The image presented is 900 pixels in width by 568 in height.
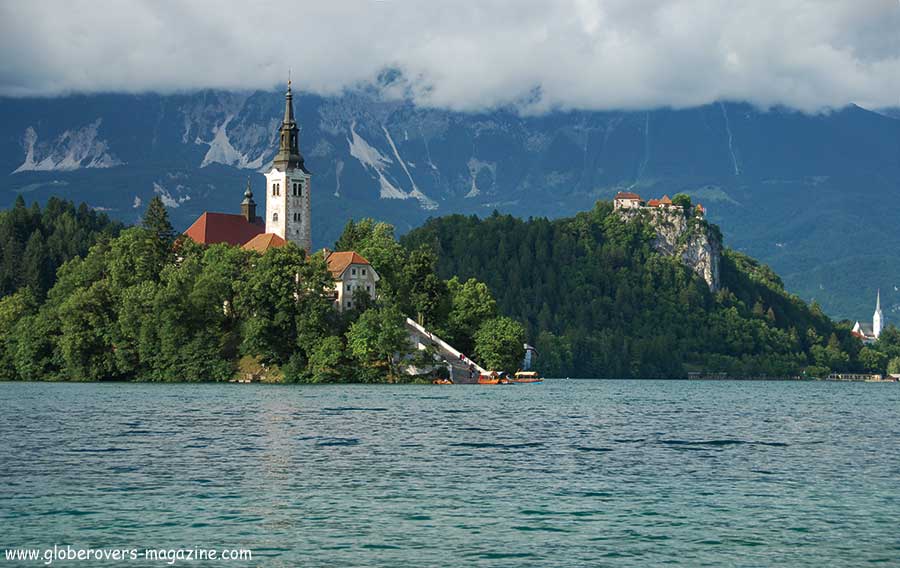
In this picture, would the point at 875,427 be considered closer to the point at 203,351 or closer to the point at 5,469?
the point at 5,469

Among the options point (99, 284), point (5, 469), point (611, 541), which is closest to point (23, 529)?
point (5, 469)

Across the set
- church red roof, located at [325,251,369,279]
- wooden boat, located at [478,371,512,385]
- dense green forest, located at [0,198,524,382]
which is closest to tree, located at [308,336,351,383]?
dense green forest, located at [0,198,524,382]

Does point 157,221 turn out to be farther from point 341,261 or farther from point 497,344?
point 497,344

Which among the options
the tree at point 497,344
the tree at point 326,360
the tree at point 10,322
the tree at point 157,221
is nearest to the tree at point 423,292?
the tree at point 497,344

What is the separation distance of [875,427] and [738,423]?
30.5 feet

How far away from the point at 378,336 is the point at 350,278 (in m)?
20.1

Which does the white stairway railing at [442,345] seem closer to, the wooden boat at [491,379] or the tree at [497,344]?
the wooden boat at [491,379]

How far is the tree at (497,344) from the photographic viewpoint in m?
164

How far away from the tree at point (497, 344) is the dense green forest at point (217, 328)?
22 centimetres

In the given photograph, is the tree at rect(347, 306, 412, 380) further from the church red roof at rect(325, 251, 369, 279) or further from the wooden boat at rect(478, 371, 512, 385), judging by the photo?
the church red roof at rect(325, 251, 369, 279)

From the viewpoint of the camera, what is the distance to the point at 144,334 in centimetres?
15125

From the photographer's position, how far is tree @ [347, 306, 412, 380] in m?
149

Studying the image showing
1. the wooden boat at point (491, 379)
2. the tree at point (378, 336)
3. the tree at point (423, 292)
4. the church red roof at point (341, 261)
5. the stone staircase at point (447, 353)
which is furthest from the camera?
the tree at point (423, 292)

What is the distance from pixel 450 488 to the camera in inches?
1970
